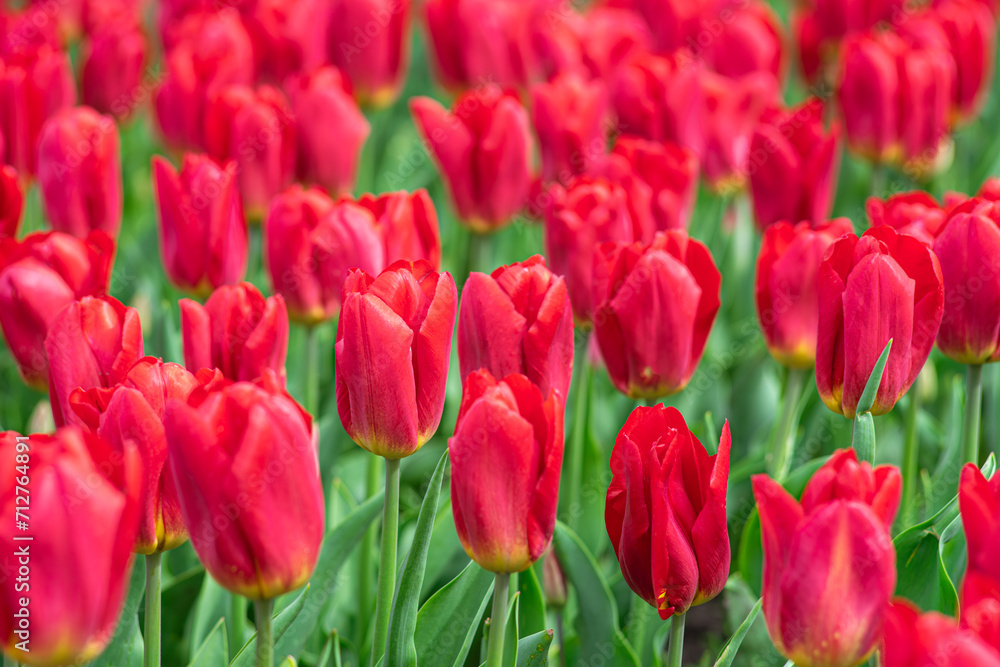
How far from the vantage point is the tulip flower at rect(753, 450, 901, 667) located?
3.08 ft

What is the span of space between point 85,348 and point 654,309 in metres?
0.68

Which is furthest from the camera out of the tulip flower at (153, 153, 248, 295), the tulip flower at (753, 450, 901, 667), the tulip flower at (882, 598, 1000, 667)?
the tulip flower at (153, 153, 248, 295)

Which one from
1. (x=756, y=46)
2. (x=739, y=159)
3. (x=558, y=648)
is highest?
(x=756, y=46)

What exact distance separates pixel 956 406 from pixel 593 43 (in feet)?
4.16

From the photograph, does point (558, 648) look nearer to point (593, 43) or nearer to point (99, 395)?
point (99, 395)

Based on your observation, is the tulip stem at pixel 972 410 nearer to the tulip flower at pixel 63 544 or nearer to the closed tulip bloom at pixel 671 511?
the closed tulip bloom at pixel 671 511

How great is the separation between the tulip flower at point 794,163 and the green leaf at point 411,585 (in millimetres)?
1066

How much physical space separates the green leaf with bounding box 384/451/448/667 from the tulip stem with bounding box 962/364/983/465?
2.42ft

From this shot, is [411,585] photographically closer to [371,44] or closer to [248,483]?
[248,483]

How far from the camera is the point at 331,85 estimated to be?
7.15 ft

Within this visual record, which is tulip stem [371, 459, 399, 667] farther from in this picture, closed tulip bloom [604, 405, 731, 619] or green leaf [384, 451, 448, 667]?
closed tulip bloom [604, 405, 731, 619]

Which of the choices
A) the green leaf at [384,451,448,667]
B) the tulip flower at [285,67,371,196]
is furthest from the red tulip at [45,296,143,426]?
the tulip flower at [285,67,371,196]

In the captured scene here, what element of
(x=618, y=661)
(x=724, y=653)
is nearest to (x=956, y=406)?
(x=618, y=661)

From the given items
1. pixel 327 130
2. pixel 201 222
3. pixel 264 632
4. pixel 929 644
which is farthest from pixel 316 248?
pixel 929 644
